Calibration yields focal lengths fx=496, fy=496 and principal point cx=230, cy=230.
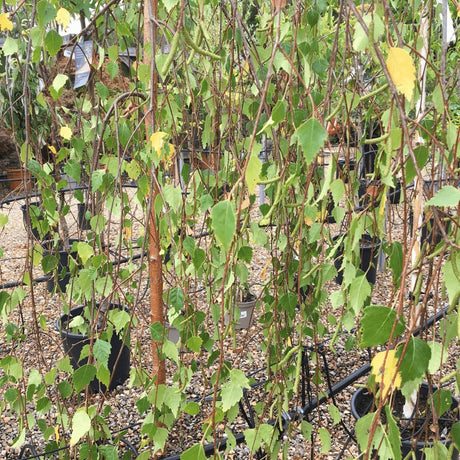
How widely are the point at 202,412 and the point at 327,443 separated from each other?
1.90 feet

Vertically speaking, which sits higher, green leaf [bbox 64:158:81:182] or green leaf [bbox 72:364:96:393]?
green leaf [bbox 64:158:81:182]

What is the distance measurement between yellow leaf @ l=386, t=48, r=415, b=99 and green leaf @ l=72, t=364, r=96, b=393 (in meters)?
0.59

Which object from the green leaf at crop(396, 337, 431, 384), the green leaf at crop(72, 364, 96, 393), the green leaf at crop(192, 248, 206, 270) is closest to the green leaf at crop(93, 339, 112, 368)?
the green leaf at crop(72, 364, 96, 393)

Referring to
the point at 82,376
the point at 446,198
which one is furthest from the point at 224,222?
the point at 82,376

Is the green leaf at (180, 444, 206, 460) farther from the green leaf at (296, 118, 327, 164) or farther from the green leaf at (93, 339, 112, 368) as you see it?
the green leaf at (296, 118, 327, 164)

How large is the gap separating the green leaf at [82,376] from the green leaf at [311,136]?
489 millimetres

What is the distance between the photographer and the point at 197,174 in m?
1.03

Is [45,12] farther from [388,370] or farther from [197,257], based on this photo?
[388,370]

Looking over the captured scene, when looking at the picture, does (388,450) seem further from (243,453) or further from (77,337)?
(77,337)

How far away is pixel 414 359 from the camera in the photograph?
42cm

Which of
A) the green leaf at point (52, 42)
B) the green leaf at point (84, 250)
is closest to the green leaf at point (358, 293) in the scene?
the green leaf at point (84, 250)

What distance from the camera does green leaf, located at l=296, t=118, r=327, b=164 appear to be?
1.61 feet

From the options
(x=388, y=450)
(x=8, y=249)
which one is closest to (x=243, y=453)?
(x=388, y=450)

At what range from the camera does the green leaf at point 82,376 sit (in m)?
0.75
